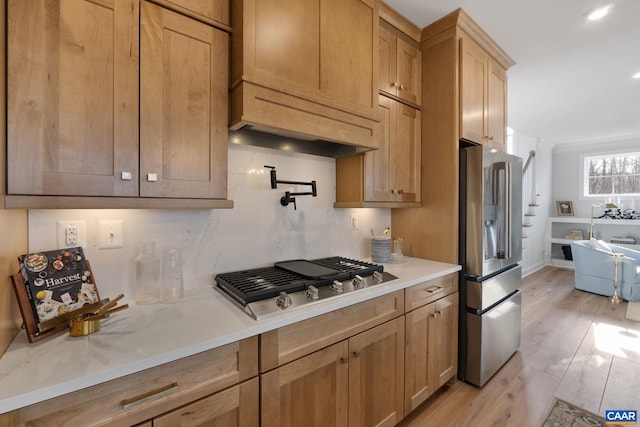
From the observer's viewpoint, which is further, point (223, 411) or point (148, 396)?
point (223, 411)

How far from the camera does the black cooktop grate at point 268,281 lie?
1.24 metres

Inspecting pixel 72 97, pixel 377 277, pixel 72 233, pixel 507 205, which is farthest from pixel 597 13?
pixel 72 233

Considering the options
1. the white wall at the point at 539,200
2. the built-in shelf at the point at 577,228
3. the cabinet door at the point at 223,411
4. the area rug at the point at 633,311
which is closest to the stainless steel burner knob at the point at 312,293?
the cabinet door at the point at 223,411

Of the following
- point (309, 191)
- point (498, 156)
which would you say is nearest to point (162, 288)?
point (309, 191)

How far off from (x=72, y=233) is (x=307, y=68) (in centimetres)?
132

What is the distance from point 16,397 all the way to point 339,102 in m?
1.62

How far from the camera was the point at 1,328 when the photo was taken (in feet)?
2.73

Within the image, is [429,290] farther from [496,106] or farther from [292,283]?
[496,106]

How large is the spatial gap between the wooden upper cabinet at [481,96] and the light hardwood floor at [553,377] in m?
1.89

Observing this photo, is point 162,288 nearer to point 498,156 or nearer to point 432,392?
point 432,392

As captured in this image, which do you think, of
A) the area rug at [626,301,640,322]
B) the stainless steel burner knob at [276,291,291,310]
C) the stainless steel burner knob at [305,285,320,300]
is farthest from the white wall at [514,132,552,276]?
the stainless steel burner knob at [276,291,291,310]

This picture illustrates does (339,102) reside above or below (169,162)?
above

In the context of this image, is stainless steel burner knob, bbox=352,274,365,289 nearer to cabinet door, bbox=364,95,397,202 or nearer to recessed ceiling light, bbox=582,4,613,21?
cabinet door, bbox=364,95,397,202

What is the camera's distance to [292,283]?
135 centimetres
